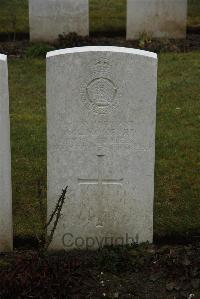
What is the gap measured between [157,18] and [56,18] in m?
1.58

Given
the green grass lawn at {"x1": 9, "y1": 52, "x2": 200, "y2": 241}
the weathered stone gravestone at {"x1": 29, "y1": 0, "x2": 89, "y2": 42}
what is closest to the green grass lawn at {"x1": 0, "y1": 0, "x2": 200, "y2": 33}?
the weathered stone gravestone at {"x1": 29, "y1": 0, "x2": 89, "y2": 42}

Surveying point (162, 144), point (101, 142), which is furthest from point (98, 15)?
point (101, 142)

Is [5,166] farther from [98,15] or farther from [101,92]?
[98,15]

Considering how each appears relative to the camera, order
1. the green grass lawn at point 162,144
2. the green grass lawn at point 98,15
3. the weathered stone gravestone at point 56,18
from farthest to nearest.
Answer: the green grass lawn at point 98,15 → the weathered stone gravestone at point 56,18 → the green grass lawn at point 162,144

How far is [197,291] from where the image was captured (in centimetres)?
482

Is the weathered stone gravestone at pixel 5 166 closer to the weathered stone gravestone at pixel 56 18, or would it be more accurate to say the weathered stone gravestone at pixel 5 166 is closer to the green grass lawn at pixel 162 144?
the green grass lawn at pixel 162 144

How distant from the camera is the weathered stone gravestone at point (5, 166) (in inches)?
191

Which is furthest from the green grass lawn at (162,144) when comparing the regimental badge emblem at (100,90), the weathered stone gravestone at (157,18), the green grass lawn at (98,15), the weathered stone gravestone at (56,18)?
the green grass lawn at (98,15)

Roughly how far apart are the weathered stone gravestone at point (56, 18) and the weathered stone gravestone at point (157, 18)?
0.72 meters

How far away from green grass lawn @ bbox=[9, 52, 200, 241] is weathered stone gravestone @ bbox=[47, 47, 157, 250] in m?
0.29

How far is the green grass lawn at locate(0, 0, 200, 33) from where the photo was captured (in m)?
12.0

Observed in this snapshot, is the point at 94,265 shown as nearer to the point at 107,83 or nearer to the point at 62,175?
the point at 62,175

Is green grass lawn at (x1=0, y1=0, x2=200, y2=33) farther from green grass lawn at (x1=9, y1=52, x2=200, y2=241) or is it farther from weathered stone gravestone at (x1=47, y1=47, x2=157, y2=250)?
weathered stone gravestone at (x1=47, y1=47, x2=157, y2=250)

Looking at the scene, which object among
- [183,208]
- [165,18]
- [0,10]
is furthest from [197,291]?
[0,10]
